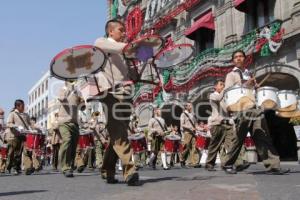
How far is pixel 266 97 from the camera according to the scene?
278 inches

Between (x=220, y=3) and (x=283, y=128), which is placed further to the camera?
(x=220, y=3)

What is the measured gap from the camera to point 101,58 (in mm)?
5484

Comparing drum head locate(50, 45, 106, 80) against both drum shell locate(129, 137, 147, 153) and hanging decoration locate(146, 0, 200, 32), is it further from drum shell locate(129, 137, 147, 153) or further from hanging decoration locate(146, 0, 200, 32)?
hanging decoration locate(146, 0, 200, 32)

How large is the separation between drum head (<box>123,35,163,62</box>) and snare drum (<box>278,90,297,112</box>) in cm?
272

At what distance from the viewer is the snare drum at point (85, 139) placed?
11.7 meters

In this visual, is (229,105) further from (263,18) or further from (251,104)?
(263,18)

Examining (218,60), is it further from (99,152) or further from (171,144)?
(99,152)

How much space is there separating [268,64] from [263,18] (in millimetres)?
2193

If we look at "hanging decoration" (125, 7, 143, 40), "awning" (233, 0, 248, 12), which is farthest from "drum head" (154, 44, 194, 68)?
"hanging decoration" (125, 7, 143, 40)

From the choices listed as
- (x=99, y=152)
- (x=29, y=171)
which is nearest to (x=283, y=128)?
(x=99, y=152)

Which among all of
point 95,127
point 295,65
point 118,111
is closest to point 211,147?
point 118,111

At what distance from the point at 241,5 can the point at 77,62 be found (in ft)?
44.4

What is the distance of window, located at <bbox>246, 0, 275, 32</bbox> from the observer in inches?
688

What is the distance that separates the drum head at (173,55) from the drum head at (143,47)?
0.92 metres
